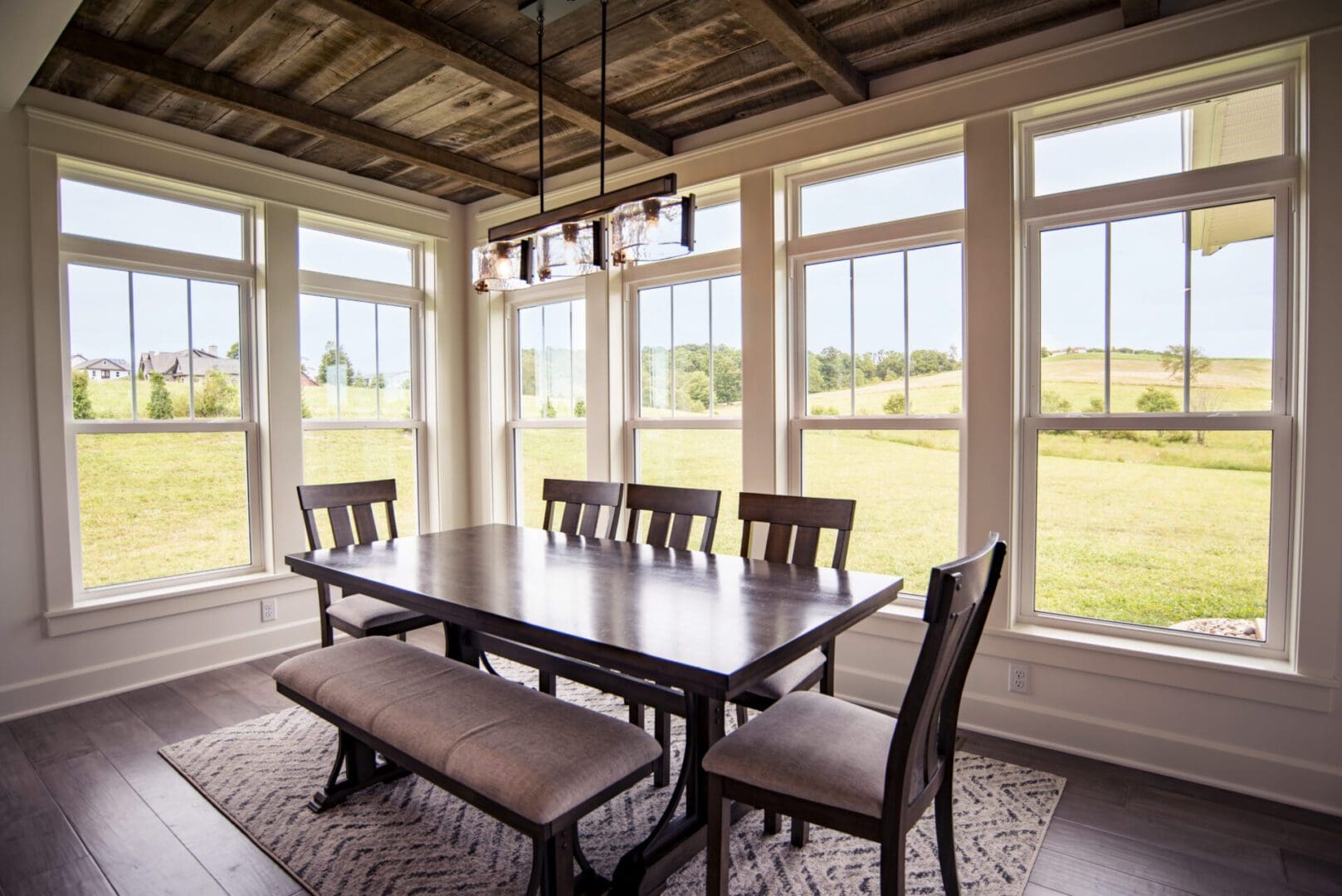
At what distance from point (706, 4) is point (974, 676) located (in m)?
2.84

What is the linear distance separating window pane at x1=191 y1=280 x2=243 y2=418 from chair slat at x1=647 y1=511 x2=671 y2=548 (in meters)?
2.51

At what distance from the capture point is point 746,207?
3.43 meters

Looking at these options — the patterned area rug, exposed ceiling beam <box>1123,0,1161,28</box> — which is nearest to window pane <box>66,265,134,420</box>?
the patterned area rug

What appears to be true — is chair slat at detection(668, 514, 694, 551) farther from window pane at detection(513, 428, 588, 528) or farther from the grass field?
window pane at detection(513, 428, 588, 528)

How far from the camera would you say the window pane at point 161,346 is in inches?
135

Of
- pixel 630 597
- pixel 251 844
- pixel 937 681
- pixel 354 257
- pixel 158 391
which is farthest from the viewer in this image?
pixel 354 257

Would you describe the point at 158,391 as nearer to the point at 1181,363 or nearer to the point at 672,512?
the point at 672,512

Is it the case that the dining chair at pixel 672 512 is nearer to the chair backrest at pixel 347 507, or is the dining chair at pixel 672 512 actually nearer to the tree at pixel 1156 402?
the chair backrest at pixel 347 507

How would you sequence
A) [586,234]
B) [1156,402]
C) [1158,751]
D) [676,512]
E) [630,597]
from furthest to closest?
[676,512]
[1156,402]
[1158,751]
[586,234]
[630,597]

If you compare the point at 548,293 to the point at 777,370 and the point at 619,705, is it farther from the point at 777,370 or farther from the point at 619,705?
the point at 619,705

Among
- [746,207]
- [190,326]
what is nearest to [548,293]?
[746,207]

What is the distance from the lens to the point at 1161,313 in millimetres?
2568

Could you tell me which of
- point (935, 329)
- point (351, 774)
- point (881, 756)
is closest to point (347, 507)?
point (351, 774)

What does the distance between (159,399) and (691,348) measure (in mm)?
2767
